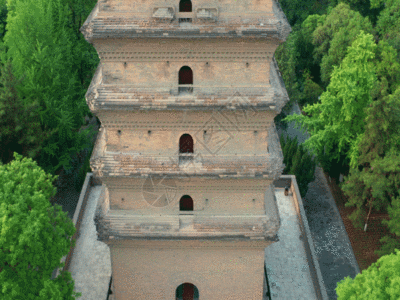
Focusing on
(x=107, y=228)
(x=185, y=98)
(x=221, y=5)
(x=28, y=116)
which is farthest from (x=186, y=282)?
(x=28, y=116)

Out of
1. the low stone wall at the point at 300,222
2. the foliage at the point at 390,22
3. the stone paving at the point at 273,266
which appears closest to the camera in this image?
the low stone wall at the point at 300,222

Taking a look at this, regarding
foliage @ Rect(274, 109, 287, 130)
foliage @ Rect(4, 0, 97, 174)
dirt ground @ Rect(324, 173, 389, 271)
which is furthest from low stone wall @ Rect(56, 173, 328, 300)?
foliage @ Rect(274, 109, 287, 130)

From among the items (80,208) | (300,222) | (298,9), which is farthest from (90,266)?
(298,9)

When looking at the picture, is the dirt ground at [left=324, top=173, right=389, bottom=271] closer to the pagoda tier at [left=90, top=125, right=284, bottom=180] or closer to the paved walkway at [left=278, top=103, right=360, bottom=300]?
the paved walkway at [left=278, top=103, right=360, bottom=300]

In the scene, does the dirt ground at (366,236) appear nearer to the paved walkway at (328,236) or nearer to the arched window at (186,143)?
the paved walkway at (328,236)

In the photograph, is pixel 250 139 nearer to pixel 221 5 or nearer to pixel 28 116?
pixel 221 5

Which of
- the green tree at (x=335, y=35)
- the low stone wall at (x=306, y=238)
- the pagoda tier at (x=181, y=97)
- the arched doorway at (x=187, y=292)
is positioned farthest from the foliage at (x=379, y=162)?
the pagoda tier at (x=181, y=97)

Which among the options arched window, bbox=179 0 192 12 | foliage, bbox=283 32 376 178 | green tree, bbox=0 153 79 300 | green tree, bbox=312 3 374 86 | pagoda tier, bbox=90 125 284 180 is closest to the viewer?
arched window, bbox=179 0 192 12
